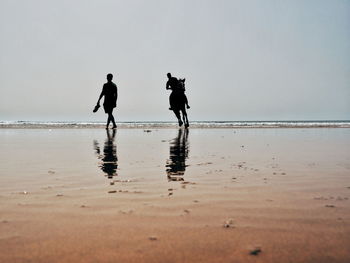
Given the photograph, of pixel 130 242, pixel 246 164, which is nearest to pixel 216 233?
pixel 130 242

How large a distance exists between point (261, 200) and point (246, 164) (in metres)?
1.97

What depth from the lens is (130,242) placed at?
158 centimetres

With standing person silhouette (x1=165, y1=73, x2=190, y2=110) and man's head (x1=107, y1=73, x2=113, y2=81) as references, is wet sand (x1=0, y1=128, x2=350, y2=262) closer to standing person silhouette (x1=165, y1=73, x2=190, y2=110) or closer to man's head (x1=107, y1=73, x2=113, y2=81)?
man's head (x1=107, y1=73, x2=113, y2=81)

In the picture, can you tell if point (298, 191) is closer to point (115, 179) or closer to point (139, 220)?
point (139, 220)

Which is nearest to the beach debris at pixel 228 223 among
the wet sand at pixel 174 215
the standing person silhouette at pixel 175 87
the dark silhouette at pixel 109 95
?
the wet sand at pixel 174 215

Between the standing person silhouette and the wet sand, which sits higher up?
the standing person silhouette

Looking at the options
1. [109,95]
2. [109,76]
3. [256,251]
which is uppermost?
[109,76]

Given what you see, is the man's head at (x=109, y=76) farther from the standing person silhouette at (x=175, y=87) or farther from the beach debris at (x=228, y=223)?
the beach debris at (x=228, y=223)


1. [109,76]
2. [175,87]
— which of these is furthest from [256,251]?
[175,87]

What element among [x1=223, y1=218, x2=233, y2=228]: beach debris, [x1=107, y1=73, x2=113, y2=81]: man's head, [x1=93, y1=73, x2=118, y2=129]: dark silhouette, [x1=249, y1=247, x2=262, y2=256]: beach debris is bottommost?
[x1=249, y1=247, x2=262, y2=256]: beach debris

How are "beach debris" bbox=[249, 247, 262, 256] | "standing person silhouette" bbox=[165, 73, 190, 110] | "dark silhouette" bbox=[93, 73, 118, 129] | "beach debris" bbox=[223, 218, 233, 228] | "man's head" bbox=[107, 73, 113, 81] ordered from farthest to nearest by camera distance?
"standing person silhouette" bbox=[165, 73, 190, 110], "dark silhouette" bbox=[93, 73, 118, 129], "man's head" bbox=[107, 73, 113, 81], "beach debris" bbox=[223, 218, 233, 228], "beach debris" bbox=[249, 247, 262, 256]

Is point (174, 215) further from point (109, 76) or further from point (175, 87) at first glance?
point (175, 87)

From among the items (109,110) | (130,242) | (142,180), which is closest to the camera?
(130,242)

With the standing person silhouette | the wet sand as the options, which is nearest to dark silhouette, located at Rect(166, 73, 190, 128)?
the standing person silhouette
